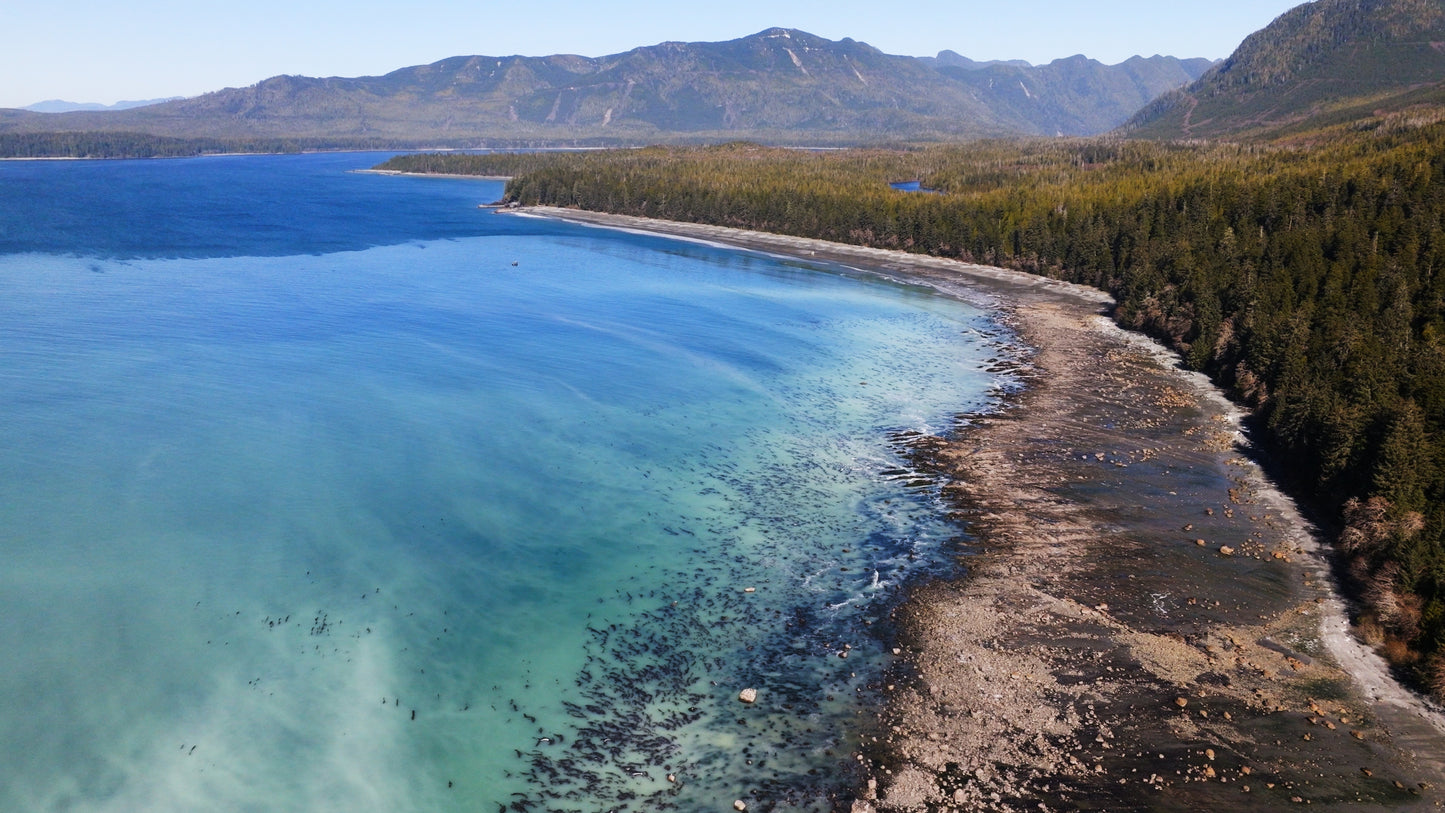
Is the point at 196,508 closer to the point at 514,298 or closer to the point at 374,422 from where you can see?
the point at 374,422

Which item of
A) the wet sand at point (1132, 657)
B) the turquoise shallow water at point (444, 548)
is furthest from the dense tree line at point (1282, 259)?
the turquoise shallow water at point (444, 548)

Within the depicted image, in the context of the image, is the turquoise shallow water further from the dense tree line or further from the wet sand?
the dense tree line

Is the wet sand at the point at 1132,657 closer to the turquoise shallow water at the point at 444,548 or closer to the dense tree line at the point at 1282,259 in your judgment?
the turquoise shallow water at the point at 444,548

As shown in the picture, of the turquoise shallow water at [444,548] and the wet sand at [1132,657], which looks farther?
the turquoise shallow water at [444,548]

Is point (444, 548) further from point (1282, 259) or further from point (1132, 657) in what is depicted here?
point (1282, 259)

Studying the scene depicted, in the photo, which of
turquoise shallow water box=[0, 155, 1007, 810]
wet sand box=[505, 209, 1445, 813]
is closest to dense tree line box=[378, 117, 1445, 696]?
wet sand box=[505, 209, 1445, 813]

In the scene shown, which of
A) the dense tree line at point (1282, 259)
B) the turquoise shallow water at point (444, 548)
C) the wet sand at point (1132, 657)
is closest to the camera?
the wet sand at point (1132, 657)

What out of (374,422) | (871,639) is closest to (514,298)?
(374,422)
